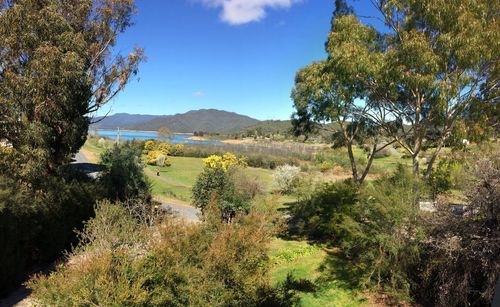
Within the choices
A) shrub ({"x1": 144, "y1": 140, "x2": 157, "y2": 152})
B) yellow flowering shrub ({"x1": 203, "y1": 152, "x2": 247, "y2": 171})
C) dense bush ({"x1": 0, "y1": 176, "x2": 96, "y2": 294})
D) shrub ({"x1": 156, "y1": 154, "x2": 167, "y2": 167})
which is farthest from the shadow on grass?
shrub ({"x1": 144, "y1": 140, "x2": 157, "y2": 152})

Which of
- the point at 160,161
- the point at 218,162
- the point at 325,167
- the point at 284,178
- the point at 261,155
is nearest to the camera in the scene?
the point at 218,162

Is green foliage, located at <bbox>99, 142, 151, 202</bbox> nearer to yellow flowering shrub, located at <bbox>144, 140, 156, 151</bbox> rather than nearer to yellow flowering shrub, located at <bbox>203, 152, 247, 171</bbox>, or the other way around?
yellow flowering shrub, located at <bbox>203, 152, 247, 171</bbox>

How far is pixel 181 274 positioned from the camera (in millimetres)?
4957

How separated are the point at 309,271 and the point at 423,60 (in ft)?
20.4

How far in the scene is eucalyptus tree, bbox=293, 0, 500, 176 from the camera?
307 inches

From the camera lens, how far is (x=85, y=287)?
4352 millimetres

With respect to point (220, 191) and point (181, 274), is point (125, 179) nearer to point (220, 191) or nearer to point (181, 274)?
point (220, 191)

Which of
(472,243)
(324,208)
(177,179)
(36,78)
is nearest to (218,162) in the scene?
(324,208)

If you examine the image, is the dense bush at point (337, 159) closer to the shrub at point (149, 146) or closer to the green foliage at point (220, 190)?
the shrub at point (149, 146)

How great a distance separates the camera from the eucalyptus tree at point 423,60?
780cm

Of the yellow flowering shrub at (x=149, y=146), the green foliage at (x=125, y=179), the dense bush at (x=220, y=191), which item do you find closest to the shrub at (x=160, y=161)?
Answer: the yellow flowering shrub at (x=149, y=146)

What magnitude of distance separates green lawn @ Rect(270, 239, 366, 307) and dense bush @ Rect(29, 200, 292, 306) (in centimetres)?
119

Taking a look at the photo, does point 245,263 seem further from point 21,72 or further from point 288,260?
point 21,72

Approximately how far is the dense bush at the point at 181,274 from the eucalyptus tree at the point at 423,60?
497 cm
